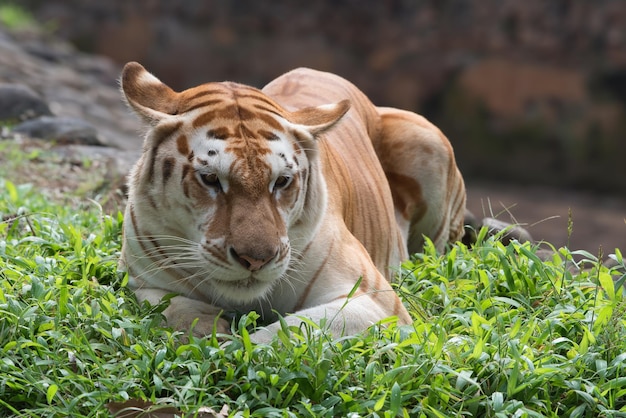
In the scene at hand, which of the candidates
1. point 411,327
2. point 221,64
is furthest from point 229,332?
point 221,64

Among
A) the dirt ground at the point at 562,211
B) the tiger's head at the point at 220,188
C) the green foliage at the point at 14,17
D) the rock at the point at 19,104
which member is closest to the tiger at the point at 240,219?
the tiger's head at the point at 220,188

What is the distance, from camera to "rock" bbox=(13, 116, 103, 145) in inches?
266

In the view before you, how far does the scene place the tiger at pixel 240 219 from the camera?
327 centimetres

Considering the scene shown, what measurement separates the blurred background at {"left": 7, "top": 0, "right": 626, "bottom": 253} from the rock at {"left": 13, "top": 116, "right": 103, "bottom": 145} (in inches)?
278

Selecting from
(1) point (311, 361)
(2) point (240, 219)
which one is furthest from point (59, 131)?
(1) point (311, 361)

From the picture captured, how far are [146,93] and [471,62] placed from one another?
11305mm

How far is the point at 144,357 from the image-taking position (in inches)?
125

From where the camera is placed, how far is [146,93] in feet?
→ 11.8

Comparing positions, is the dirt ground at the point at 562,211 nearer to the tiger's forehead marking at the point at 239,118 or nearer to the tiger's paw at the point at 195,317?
the tiger's forehead marking at the point at 239,118

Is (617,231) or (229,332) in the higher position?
(229,332)

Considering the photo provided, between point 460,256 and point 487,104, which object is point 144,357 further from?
point 487,104

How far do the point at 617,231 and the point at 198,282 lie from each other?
9511 millimetres

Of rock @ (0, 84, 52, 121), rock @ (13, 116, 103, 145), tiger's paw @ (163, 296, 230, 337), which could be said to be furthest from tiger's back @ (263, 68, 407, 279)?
rock @ (0, 84, 52, 121)

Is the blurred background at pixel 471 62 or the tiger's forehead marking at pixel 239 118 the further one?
the blurred background at pixel 471 62
